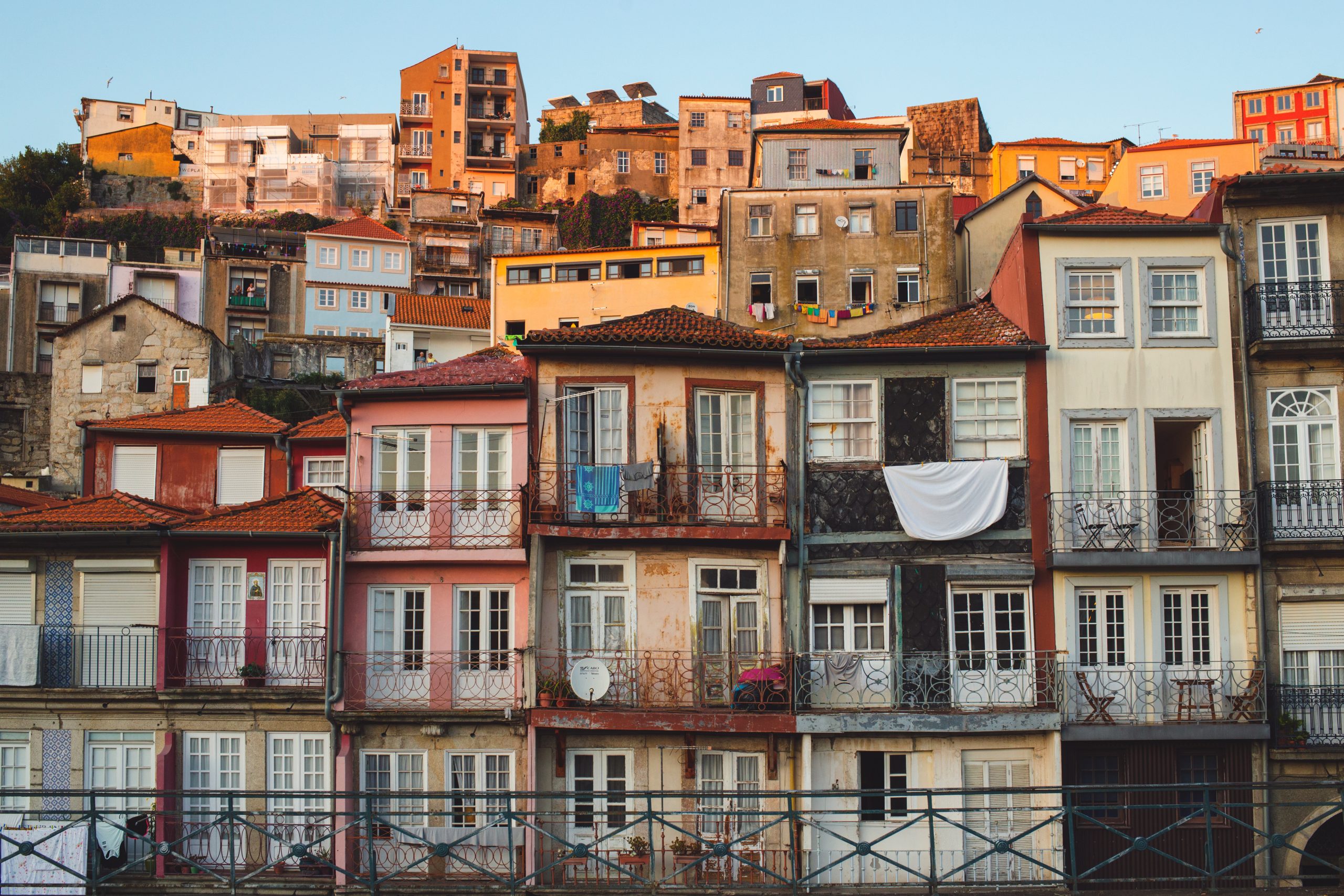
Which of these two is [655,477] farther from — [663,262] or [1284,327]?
[663,262]

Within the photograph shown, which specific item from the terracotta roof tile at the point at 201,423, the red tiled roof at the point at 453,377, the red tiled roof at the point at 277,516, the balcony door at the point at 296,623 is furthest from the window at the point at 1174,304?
the terracotta roof tile at the point at 201,423

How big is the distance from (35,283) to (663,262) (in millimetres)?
38431

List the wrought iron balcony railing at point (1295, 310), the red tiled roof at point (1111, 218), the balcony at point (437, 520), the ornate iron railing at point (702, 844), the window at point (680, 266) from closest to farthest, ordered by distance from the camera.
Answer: the ornate iron railing at point (702, 844)
the wrought iron balcony railing at point (1295, 310)
the balcony at point (437, 520)
the red tiled roof at point (1111, 218)
the window at point (680, 266)

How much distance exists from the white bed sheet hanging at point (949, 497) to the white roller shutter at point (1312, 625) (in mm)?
5589

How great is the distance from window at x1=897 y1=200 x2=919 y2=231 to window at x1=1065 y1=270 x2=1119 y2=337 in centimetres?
2281

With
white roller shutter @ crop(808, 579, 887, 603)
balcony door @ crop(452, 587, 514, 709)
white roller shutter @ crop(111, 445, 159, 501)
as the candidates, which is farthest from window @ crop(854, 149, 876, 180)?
balcony door @ crop(452, 587, 514, 709)

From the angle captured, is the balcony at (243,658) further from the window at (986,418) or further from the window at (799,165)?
the window at (799,165)

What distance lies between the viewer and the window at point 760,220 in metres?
49.5

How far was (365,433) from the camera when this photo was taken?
26.4 metres

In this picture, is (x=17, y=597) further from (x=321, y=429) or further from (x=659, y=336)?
(x=659, y=336)

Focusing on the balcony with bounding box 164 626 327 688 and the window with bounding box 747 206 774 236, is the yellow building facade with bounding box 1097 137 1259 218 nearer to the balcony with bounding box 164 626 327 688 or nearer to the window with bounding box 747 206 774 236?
the window with bounding box 747 206 774 236

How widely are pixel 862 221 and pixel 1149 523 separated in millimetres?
26059

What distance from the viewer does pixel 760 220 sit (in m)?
49.6

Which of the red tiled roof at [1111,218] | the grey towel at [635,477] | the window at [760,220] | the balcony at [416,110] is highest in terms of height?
the balcony at [416,110]
